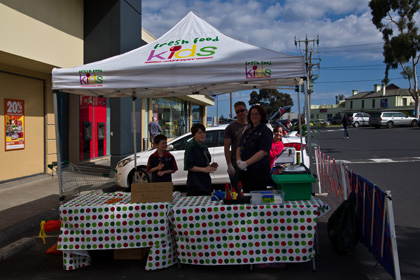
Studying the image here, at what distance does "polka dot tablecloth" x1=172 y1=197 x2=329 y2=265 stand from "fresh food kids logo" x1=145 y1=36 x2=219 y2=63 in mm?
2118

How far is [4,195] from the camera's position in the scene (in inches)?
300

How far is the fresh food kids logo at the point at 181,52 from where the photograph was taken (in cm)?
474

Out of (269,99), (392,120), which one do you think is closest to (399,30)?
(392,120)

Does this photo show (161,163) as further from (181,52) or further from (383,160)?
(383,160)

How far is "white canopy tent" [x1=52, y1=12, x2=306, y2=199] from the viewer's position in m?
4.45

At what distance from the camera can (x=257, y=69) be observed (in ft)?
14.6

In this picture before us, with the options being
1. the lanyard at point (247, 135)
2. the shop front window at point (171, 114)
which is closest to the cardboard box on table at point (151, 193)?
the lanyard at point (247, 135)

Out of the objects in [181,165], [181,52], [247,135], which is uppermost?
[181,52]

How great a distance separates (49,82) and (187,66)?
7.42 meters

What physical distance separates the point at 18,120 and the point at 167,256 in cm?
718

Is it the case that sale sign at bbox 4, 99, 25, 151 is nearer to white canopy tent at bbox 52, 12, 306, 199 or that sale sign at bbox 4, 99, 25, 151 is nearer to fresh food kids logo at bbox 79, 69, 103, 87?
white canopy tent at bbox 52, 12, 306, 199

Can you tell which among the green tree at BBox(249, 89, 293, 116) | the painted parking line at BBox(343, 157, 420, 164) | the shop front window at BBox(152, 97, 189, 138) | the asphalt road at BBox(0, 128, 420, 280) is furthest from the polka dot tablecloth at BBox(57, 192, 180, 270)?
the green tree at BBox(249, 89, 293, 116)

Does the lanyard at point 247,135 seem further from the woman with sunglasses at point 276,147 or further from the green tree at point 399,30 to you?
the green tree at point 399,30

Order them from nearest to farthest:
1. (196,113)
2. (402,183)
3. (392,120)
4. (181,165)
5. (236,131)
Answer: (236,131)
(181,165)
(402,183)
(196,113)
(392,120)
